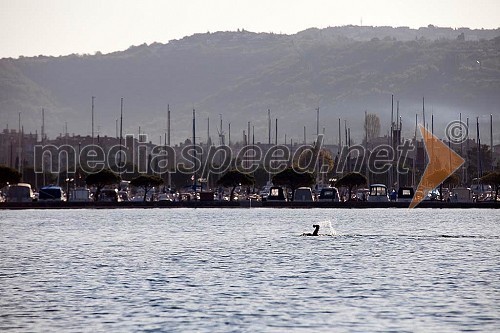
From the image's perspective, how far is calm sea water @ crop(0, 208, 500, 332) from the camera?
3500 centimetres

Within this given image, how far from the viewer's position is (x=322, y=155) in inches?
7859

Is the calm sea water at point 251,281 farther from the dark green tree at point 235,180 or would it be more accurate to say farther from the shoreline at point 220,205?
the dark green tree at point 235,180

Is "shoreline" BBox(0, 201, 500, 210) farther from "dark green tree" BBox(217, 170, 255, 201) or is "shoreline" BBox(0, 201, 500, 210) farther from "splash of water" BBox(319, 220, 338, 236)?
"splash of water" BBox(319, 220, 338, 236)

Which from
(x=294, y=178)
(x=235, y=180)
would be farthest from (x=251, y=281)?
(x=235, y=180)

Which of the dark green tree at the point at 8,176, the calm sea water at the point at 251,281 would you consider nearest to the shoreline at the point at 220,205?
the dark green tree at the point at 8,176

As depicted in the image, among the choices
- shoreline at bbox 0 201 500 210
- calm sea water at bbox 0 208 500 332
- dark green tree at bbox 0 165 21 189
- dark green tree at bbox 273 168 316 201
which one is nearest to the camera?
calm sea water at bbox 0 208 500 332

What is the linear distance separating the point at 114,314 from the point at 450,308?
9723 millimetres

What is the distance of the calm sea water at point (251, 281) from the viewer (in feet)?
115

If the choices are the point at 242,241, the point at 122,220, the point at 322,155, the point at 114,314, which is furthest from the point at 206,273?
the point at 322,155

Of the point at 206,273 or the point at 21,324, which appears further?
the point at 206,273

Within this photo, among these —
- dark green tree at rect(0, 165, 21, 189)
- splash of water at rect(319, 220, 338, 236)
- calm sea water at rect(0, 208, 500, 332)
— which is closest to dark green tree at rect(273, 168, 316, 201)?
dark green tree at rect(0, 165, 21, 189)

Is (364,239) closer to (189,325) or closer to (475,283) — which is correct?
(475,283)

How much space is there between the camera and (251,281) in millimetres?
45938

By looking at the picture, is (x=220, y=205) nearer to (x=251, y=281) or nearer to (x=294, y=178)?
(x=294, y=178)
